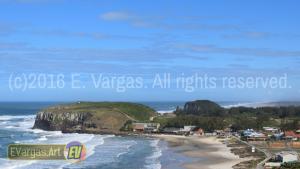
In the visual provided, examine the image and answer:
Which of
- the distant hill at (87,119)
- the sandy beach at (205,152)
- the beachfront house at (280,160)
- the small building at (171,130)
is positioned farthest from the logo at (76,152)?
the distant hill at (87,119)

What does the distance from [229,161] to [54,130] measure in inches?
2690

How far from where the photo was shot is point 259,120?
358 feet

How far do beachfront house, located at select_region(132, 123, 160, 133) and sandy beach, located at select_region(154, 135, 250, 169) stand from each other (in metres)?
9.07

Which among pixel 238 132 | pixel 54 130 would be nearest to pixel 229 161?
pixel 238 132

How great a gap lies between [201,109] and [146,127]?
4178 centimetres

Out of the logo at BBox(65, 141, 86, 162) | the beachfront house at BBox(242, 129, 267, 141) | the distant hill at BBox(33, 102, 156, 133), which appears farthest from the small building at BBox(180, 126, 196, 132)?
the logo at BBox(65, 141, 86, 162)

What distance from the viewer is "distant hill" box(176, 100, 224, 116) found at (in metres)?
139

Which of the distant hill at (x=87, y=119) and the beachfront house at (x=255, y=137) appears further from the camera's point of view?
the distant hill at (x=87, y=119)

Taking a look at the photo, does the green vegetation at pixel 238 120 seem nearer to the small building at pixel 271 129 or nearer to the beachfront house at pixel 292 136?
the small building at pixel 271 129

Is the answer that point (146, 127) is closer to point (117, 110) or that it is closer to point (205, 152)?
point (117, 110)

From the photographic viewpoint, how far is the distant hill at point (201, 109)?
139425 millimetres

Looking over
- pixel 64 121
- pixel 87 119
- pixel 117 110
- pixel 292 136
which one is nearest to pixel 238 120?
pixel 292 136

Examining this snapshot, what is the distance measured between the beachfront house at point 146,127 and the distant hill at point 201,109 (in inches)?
996

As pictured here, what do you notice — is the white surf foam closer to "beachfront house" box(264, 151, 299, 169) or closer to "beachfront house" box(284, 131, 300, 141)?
"beachfront house" box(264, 151, 299, 169)
